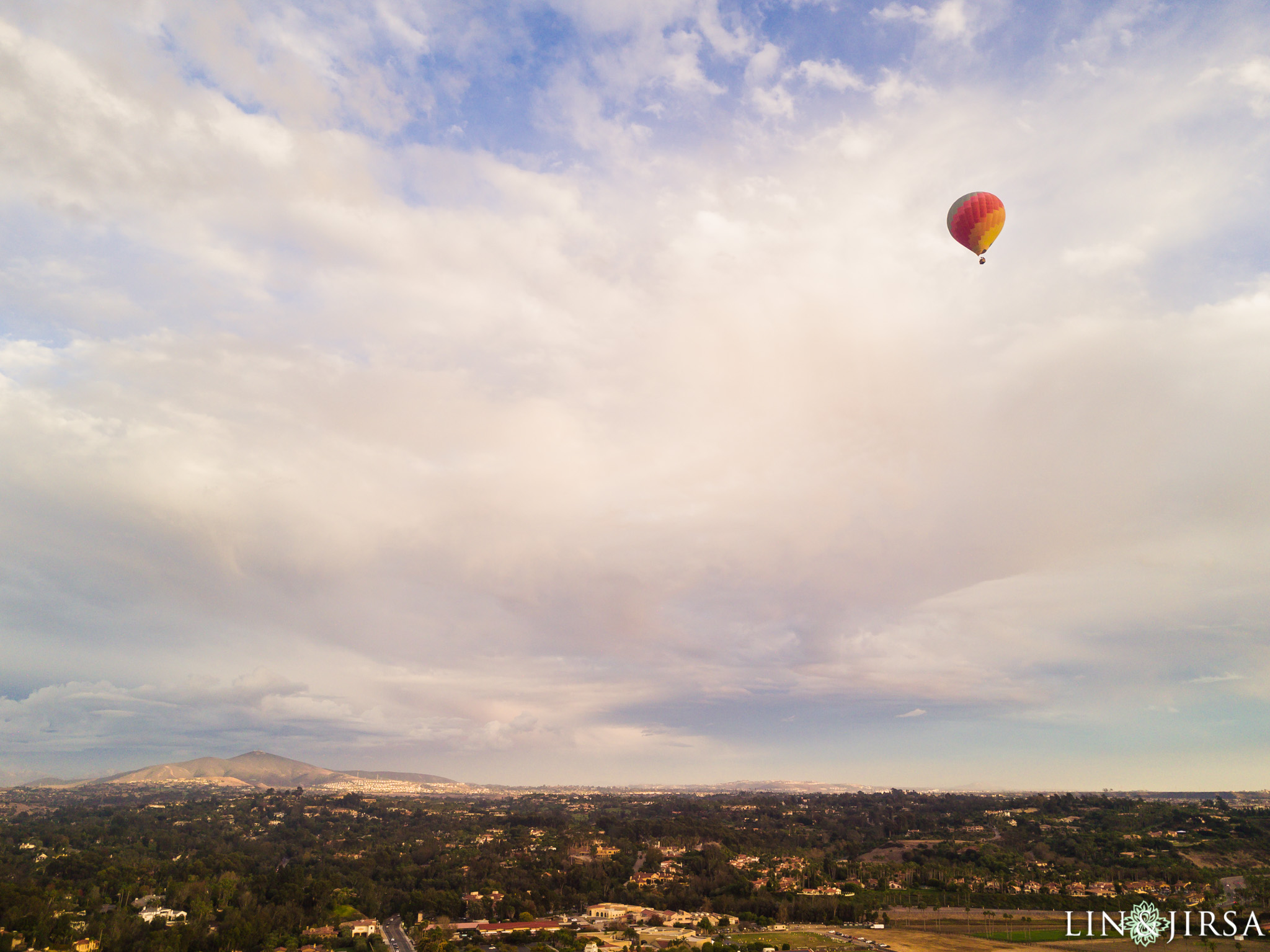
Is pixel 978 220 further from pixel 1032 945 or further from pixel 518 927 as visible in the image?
pixel 518 927

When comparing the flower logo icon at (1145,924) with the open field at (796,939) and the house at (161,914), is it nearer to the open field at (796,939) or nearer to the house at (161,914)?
the open field at (796,939)

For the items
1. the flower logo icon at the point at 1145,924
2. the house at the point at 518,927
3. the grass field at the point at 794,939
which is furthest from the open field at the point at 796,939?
the flower logo icon at the point at 1145,924

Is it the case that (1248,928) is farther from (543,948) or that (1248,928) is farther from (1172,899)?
(543,948)

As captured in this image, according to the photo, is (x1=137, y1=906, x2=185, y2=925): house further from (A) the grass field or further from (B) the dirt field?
(B) the dirt field

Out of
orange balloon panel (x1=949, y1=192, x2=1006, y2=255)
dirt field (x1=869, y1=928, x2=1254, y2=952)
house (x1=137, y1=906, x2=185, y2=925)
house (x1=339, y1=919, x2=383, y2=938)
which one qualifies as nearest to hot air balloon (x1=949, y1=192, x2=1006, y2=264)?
orange balloon panel (x1=949, y1=192, x2=1006, y2=255)

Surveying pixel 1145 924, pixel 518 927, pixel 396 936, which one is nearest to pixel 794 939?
pixel 518 927
